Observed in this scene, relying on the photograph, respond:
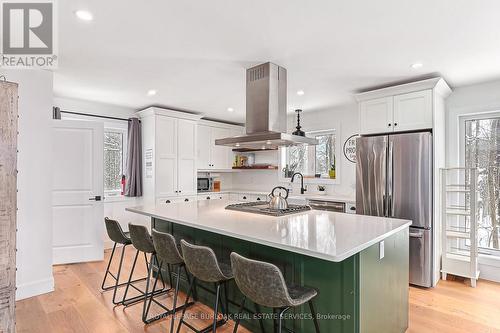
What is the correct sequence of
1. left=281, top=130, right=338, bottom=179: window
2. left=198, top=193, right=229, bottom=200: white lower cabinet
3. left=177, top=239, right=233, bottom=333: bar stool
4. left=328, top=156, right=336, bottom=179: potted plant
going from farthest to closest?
left=198, top=193, right=229, bottom=200: white lower cabinet, left=281, top=130, right=338, bottom=179: window, left=328, top=156, right=336, bottom=179: potted plant, left=177, top=239, right=233, bottom=333: bar stool

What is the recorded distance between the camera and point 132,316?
8.55 ft

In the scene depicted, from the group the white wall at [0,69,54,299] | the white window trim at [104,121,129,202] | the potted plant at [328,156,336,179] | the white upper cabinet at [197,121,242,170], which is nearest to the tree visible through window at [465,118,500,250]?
the potted plant at [328,156,336,179]

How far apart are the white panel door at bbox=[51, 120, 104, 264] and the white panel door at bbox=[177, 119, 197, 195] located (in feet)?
4.39

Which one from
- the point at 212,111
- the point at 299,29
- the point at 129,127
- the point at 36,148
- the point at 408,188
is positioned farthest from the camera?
the point at 212,111

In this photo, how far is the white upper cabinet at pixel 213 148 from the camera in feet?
18.9

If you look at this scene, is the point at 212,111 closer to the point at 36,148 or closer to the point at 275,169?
the point at 275,169

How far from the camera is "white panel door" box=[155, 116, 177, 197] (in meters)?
4.86

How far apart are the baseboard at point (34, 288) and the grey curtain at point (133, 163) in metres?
1.97

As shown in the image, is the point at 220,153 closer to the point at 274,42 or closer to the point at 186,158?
the point at 186,158

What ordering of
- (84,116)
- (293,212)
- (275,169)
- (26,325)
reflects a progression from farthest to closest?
(275,169) < (84,116) < (293,212) < (26,325)

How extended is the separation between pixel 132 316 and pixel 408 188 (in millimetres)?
3240

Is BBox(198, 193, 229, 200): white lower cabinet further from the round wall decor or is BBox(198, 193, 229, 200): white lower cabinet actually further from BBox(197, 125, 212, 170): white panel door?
the round wall decor

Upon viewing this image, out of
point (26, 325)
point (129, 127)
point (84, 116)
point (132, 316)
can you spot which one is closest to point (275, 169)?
point (129, 127)

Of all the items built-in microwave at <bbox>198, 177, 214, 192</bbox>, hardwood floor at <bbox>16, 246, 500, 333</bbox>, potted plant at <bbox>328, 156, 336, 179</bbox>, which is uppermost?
potted plant at <bbox>328, 156, 336, 179</bbox>
